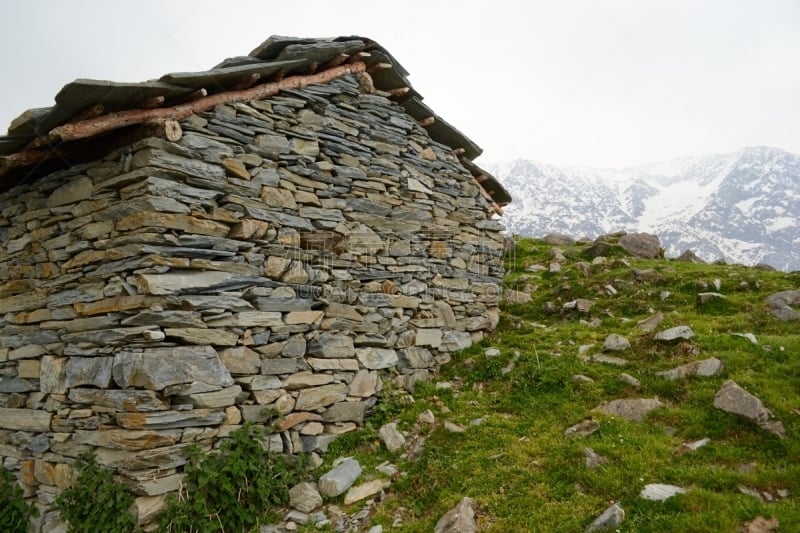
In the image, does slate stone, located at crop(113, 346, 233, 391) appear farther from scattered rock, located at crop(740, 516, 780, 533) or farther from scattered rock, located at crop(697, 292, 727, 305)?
scattered rock, located at crop(697, 292, 727, 305)

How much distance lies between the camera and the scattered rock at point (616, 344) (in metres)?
7.87

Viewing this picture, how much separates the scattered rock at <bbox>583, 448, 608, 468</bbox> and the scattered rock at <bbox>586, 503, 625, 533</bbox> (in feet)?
2.51

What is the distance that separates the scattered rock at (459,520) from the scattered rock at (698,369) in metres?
3.76

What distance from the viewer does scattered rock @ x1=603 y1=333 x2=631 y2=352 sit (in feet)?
25.8

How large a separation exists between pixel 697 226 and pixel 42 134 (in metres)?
133

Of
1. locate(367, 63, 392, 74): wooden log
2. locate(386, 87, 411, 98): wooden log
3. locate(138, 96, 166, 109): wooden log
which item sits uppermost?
locate(367, 63, 392, 74): wooden log

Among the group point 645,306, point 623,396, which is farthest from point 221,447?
point 645,306

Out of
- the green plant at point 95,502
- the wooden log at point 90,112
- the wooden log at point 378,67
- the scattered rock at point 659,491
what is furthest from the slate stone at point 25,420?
the wooden log at point 378,67

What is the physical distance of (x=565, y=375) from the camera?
7.24 metres

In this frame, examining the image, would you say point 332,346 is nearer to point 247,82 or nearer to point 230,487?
point 230,487

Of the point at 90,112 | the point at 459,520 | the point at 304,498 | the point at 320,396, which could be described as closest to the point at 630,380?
the point at 459,520

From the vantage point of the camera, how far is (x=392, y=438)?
6277mm

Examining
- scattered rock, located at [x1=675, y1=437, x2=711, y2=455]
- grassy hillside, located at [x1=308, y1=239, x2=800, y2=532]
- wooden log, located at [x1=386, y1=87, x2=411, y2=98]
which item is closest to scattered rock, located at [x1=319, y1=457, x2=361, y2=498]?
grassy hillside, located at [x1=308, y1=239, x2=800, y2=532]

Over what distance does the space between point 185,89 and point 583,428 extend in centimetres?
628
